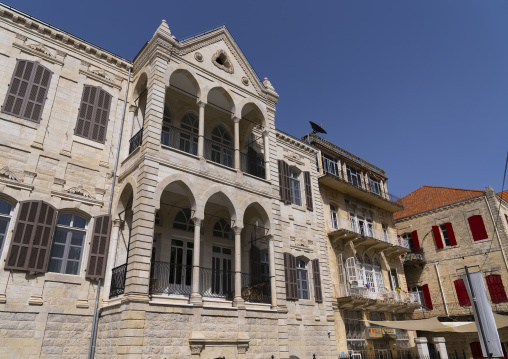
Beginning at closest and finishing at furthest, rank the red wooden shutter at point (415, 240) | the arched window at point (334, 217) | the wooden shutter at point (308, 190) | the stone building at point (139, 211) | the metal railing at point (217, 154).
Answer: the stone building at point (139, 211) < the metal railing at point (217, 154) < the wooden shutter at point (308, 190) < the arched window at point (334, 217) < the red wooden shutter at point (415, 240)

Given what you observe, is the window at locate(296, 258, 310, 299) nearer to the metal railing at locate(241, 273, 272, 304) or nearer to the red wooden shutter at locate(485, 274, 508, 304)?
the metal railing at locate(241, 273, 272, 304)

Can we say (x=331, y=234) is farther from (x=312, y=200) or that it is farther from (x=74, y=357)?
(x=74, y=357)

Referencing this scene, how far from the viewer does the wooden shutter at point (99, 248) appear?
12.0 metres

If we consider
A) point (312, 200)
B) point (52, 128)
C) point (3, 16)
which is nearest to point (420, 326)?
point (312, 200)

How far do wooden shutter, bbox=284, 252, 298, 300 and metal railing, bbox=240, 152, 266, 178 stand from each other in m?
4.08

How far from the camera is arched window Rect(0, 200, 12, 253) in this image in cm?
1079

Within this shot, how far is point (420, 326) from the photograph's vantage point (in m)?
16.1

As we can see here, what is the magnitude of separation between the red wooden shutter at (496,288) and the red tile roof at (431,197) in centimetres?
617

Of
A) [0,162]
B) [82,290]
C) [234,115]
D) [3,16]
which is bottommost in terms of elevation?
[82,290]

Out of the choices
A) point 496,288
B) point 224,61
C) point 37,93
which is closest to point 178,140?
point 224,61

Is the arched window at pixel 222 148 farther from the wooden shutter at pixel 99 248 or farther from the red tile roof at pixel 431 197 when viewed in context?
the red tile roof at pixel 431 197

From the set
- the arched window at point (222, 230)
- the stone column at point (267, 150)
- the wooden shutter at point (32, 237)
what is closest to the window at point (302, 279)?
the arched window at point (222, 230)

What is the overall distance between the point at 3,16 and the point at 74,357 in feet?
37.7

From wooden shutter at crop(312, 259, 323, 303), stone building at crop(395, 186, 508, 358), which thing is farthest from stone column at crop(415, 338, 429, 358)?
stone building at crop(395, 186, 508, 358)
